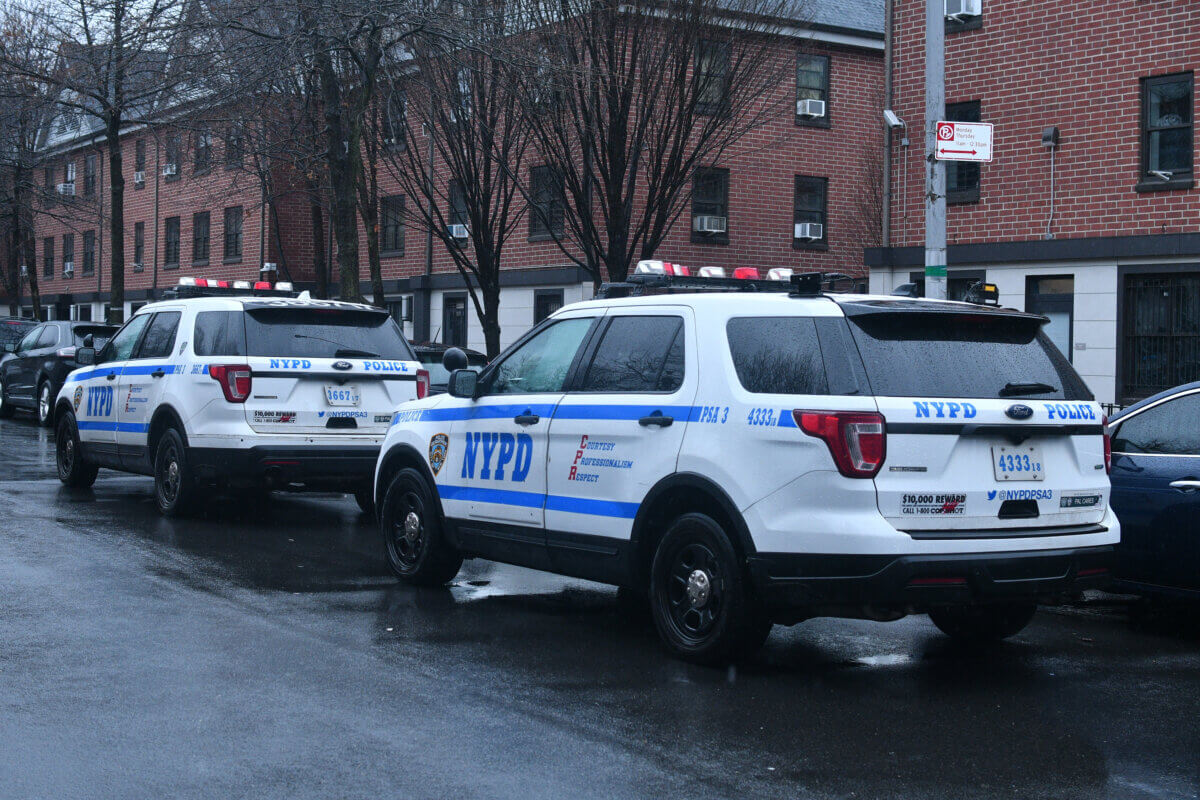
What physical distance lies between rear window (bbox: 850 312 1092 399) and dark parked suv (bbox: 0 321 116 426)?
1881cm

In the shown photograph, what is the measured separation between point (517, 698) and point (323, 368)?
6017 millimetres

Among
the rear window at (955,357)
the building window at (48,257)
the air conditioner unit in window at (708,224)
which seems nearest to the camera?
the rear window at (955,357)

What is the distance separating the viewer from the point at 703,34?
18.1 meters

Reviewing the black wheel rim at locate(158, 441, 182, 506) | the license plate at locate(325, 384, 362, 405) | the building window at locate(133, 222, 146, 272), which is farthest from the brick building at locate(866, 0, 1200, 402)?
the building window at locate(133, 222, 146, 272)

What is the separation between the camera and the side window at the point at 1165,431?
26.3ft

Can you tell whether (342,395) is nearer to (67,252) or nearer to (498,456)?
(498,456)

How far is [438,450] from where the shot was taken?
873 cm

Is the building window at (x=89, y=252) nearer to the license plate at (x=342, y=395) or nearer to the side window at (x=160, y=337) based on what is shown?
the side window at (x=160, y=337)

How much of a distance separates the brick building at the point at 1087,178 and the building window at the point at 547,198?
557cm

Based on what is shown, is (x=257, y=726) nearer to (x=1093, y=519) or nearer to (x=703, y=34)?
(x=1093, y=519)

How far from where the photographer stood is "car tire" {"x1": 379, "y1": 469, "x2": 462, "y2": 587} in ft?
28.6

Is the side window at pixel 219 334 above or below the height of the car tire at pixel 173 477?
above

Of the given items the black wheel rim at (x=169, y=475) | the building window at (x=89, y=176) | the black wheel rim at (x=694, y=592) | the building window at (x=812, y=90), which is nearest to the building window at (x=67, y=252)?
the building window at (x=89, y=176)

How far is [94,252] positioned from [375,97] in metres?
33.5
